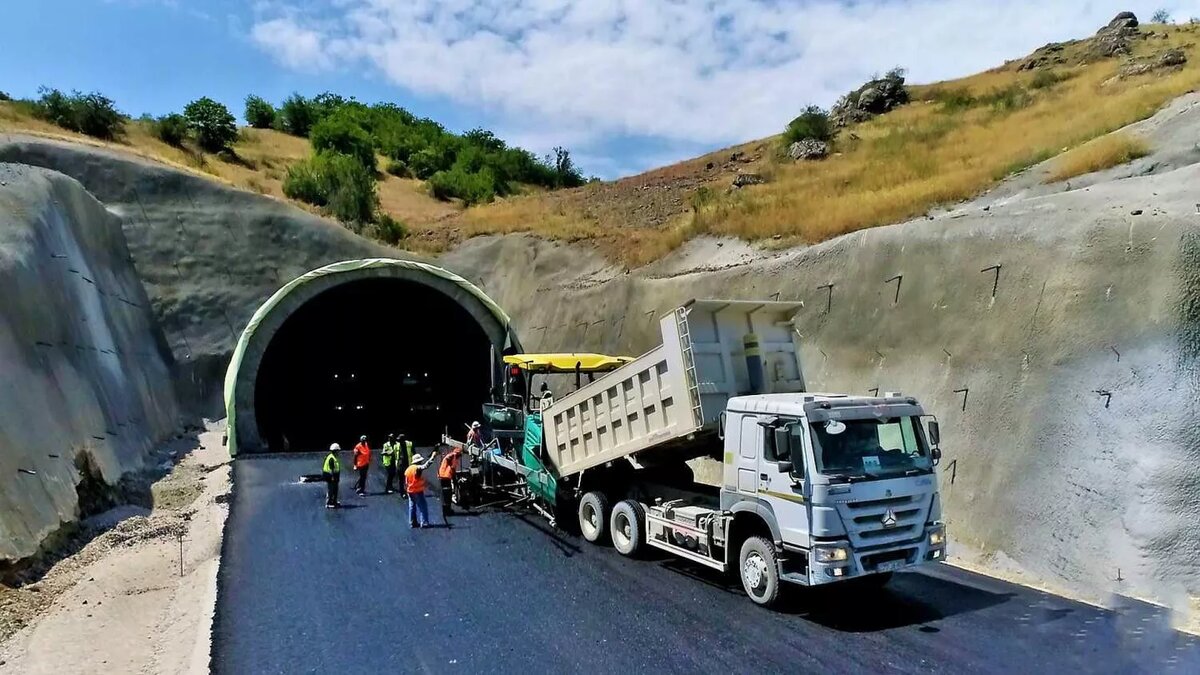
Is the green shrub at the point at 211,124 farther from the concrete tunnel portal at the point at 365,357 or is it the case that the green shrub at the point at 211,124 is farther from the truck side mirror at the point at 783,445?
the truck side mirror at the point at 783,445

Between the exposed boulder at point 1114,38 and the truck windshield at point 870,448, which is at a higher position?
the exposed boulder at point 1114,38

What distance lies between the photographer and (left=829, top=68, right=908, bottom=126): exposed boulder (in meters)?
53.9

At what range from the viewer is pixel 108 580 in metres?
11.8

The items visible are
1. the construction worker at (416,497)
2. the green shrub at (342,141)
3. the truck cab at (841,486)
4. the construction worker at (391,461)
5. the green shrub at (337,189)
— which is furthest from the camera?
the green shrub at (342,141)

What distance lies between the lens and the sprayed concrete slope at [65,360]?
13.2 m

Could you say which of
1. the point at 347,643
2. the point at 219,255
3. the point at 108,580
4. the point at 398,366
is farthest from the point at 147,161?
the point at 347,643

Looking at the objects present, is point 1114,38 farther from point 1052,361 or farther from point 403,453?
point 403,453

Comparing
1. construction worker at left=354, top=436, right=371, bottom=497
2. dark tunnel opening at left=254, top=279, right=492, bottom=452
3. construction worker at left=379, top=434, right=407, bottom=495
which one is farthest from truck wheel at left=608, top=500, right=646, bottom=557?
dark tunnel opening at left=254, top=279, right=492, bottom=452

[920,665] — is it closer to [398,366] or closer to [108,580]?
[108,580]

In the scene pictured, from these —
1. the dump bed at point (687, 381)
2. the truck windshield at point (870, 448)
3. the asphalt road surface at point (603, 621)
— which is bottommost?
the asphalt road surface at point (603, 621)

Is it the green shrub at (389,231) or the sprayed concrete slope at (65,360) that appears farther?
the green shrub at (389,231)

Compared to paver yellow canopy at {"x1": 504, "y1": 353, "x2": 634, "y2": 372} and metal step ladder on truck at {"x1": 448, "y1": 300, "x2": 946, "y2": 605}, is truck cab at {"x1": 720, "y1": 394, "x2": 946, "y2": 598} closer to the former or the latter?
metal step ladder on truck at {"x1": 448, "y1": 300, "x2": 946, "y2": 605}

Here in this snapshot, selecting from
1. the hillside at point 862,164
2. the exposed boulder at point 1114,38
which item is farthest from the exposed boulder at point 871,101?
the exposed boulder at point 1114,38

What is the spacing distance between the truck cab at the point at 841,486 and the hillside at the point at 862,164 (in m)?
15.1
